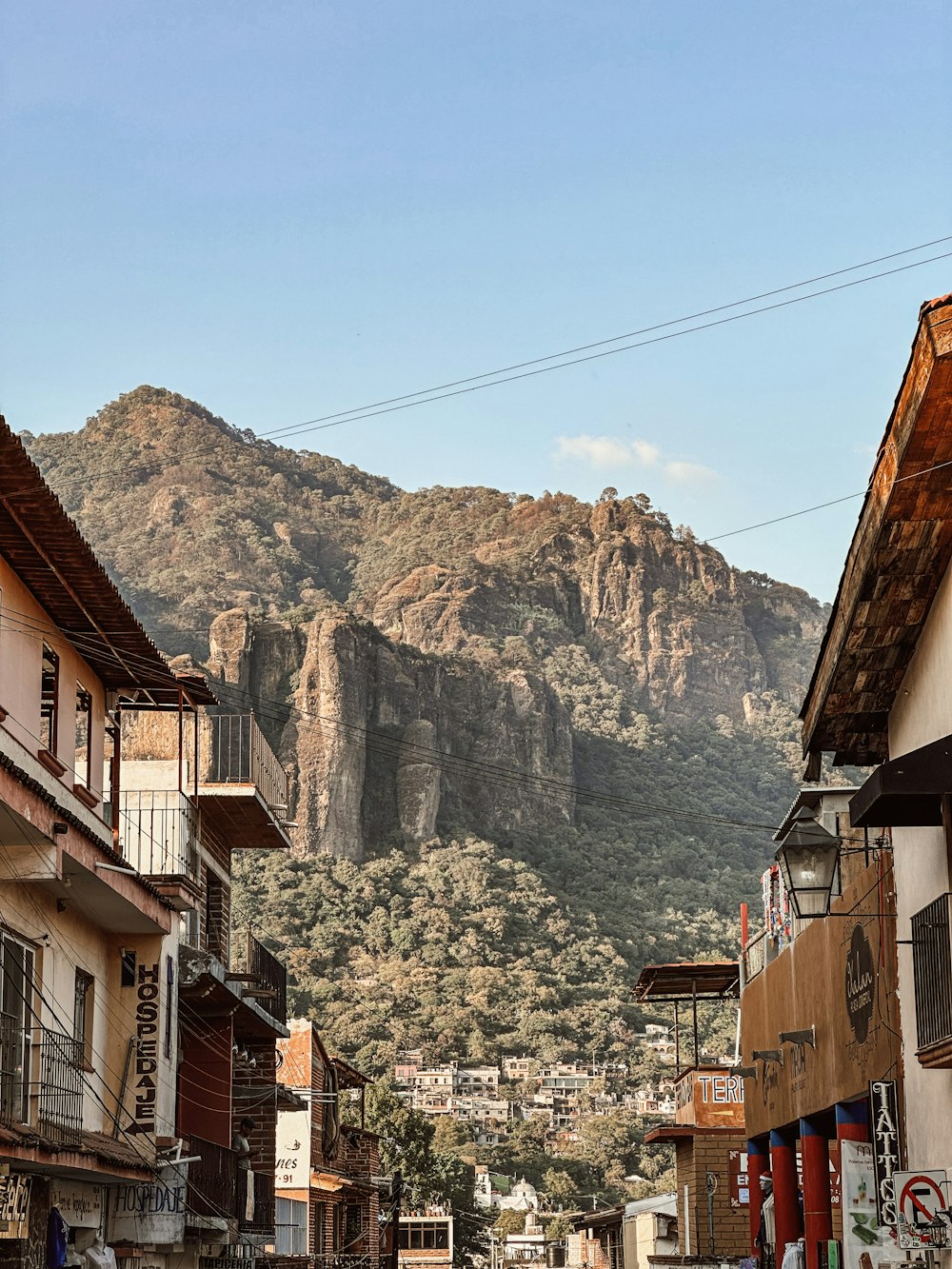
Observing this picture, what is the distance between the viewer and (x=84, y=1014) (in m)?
18.3

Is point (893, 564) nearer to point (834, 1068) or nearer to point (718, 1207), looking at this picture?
point (834, 1068)

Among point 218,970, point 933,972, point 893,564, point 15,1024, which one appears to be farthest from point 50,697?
point 933,972

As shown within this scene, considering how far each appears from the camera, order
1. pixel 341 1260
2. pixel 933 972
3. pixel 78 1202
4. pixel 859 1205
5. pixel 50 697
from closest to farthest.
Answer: pixel 933 972, pixel 859 1205, pixel 78 1202, pixel 50 697, pixel 341 1260

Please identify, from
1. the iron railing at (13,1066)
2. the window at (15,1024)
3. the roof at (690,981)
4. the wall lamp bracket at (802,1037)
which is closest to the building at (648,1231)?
the roof at (690,981)

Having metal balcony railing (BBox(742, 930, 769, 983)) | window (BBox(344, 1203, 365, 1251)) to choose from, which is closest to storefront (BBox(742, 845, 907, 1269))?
metal balcony railing (BBox(742, 930, 769, 983))

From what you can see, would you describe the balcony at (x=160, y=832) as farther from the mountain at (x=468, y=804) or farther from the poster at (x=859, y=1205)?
the mountain at (x=468, y=804)

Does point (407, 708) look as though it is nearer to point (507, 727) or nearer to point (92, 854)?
point (507, 727)

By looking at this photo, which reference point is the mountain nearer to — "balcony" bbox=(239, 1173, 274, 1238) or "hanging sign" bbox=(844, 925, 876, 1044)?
"balcony" bbox=(239, 1173, 274, 1238)

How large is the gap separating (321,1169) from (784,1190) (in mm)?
20422

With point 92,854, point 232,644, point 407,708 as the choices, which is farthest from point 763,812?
point 92,854

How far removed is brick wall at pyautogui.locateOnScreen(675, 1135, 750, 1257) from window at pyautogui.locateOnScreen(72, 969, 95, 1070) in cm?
1714

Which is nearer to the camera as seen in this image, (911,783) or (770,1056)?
(911,783)

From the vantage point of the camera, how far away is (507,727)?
168125 mm

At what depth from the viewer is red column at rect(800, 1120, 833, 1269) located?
1708 cm
